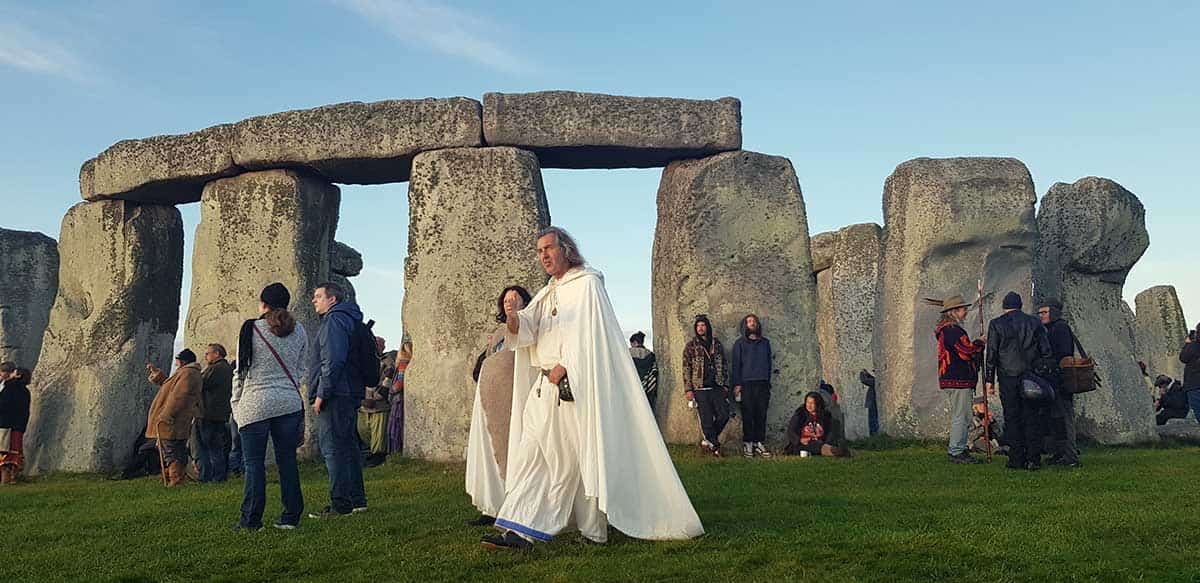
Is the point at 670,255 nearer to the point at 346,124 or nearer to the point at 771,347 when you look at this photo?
the point at 771,347

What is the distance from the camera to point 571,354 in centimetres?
706

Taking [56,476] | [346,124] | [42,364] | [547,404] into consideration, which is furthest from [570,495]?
[42,364]

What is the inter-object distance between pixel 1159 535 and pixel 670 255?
321 inches

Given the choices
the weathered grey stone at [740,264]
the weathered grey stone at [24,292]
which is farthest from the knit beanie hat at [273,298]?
the weathered grey stone at [24,292]

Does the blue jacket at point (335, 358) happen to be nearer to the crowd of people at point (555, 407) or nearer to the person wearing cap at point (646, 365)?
the crowd of people at point (555, 407)

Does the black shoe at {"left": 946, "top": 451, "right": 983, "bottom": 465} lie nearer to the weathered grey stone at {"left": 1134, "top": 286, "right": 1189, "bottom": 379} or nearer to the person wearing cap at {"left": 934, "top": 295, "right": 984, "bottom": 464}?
the person wearing cap at {"left": 934, "top": 295, "right": 984, "bottom": 464}

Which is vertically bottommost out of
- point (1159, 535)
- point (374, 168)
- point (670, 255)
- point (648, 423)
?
point (1159, 535)

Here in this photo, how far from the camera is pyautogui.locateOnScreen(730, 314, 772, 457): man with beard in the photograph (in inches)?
520

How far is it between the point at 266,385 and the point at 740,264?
724cm

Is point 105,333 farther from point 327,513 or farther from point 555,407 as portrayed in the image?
point 555,407

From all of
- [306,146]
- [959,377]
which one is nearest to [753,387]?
[959,377]

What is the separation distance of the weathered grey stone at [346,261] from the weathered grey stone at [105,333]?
4.93m

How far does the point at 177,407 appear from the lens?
12609 mm

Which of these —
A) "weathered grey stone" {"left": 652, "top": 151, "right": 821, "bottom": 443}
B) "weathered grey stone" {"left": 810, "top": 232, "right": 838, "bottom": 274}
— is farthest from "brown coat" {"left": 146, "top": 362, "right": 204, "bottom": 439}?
"weathered grey stone" {"left": 810, "top": 232, "right": 838, "bottom": 274}
